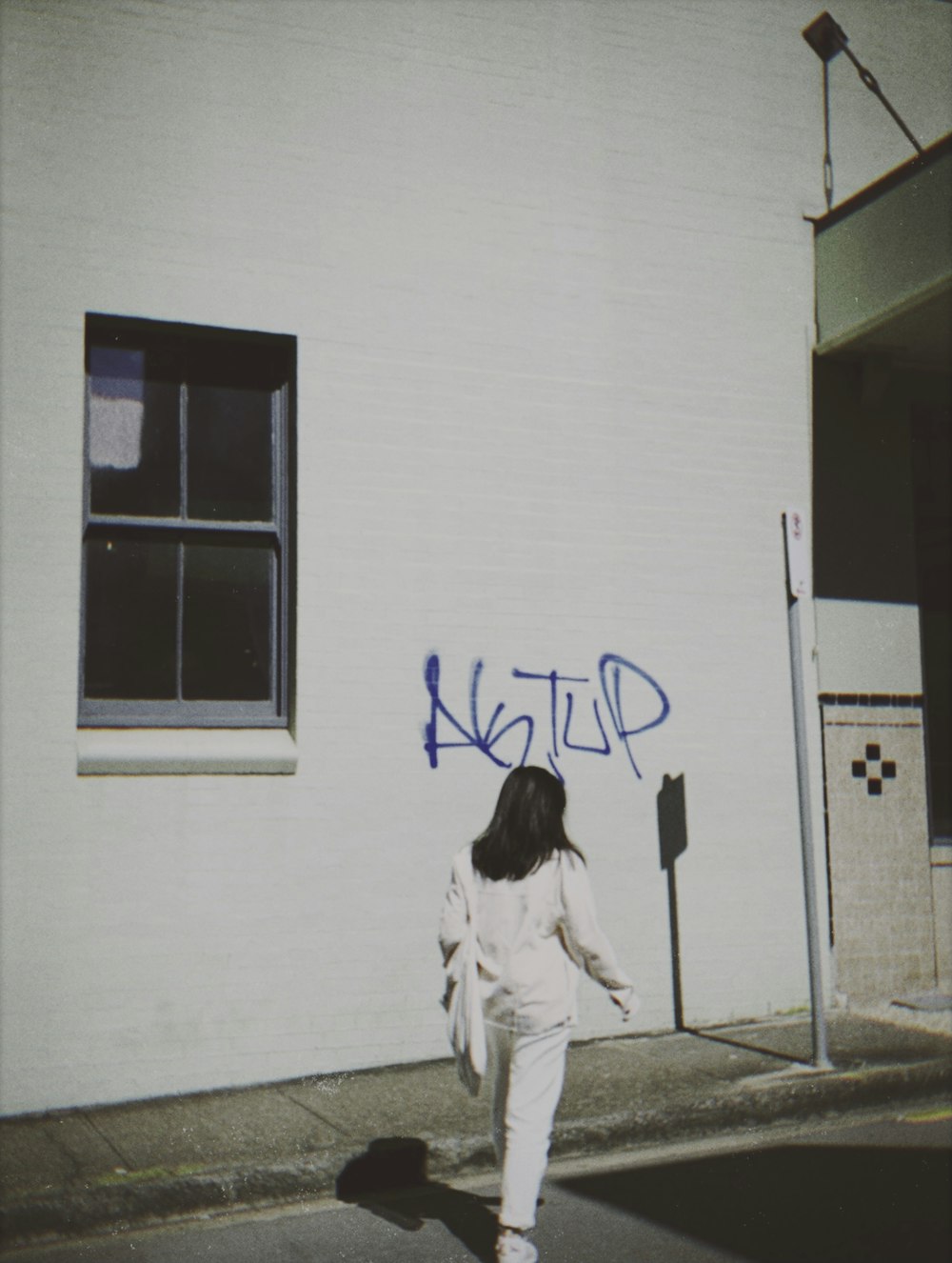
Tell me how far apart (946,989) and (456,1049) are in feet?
16.1

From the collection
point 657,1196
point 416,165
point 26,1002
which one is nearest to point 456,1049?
point 657,1196

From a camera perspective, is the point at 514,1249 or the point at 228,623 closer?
the point at 514,1249

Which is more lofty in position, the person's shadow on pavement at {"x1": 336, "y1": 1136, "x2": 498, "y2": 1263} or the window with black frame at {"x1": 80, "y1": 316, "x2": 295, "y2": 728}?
the window with black frame at {"x1": 80, "y1": 316, "x2": 295, "y2": 728}

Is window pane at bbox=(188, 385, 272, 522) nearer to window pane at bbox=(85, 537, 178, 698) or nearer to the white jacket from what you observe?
window pane at bbox=(85, 537, 178, 698)

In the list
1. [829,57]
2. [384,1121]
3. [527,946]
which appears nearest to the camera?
[527,946]

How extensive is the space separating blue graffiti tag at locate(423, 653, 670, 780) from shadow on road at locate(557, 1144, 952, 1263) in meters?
2.45

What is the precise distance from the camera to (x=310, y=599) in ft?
22.4

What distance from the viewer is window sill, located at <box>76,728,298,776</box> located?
634cm

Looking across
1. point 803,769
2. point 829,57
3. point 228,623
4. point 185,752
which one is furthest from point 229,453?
point 829,57

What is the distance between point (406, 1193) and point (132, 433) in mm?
4089

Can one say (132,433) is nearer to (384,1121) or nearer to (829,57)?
(384,1121)

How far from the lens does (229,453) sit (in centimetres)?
700

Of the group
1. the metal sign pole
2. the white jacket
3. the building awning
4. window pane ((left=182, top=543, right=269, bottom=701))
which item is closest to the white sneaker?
the white jacket

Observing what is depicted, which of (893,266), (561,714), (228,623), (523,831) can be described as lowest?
(523,831)
